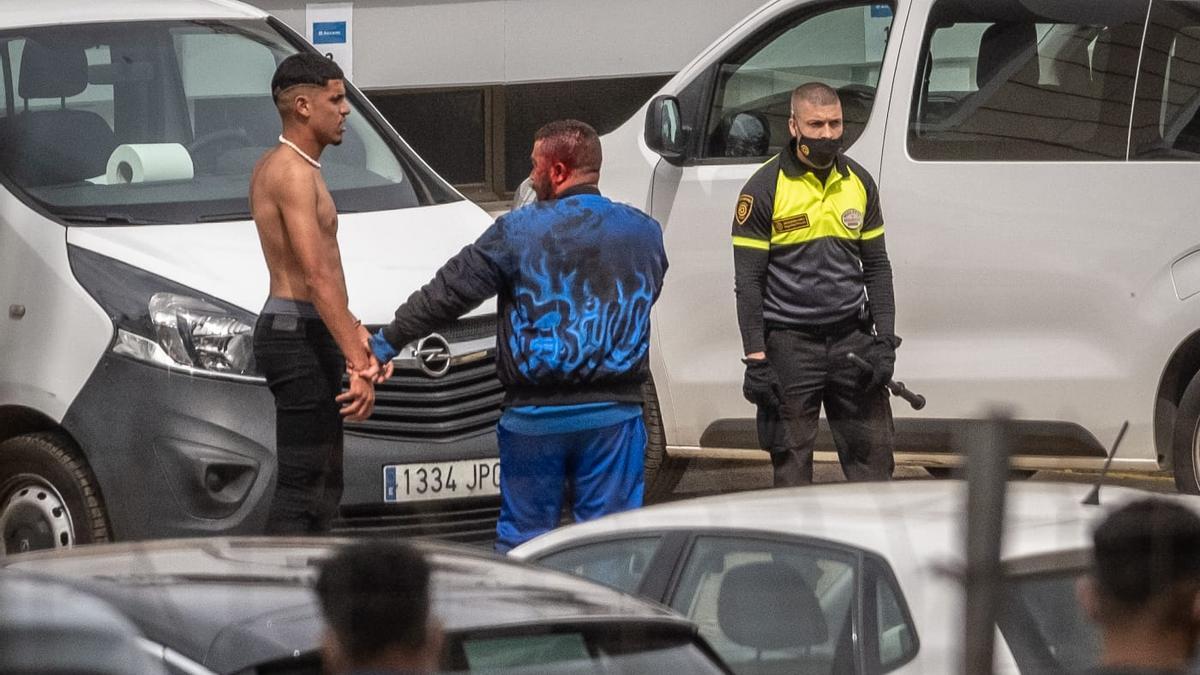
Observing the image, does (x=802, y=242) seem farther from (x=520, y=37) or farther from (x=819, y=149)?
(x=520, y=37)

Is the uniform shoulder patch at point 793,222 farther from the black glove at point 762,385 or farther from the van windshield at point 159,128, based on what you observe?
the van windshield at point 159,128

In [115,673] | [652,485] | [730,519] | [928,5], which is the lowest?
[652,485]

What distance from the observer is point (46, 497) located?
17.2ft

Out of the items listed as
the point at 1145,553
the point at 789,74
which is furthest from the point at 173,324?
the point at 1145,553

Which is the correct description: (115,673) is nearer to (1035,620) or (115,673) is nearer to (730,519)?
(1035,620)

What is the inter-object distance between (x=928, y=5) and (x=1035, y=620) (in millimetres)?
3930

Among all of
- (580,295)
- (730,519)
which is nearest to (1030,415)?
(580,295)

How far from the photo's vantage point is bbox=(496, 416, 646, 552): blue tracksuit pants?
5090mm

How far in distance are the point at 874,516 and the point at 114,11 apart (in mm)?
3618

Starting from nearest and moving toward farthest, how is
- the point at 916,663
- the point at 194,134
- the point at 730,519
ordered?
the point at 916,663, the point at 730,519, the point at 194,134

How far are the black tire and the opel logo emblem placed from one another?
2.30 meters

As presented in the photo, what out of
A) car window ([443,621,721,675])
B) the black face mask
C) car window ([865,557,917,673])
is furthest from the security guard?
car window ([443,621,721,675])

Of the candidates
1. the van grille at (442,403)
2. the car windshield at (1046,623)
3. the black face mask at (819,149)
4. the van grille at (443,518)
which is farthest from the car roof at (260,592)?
the black face mask at (819,149)

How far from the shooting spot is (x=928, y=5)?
21.5ft
